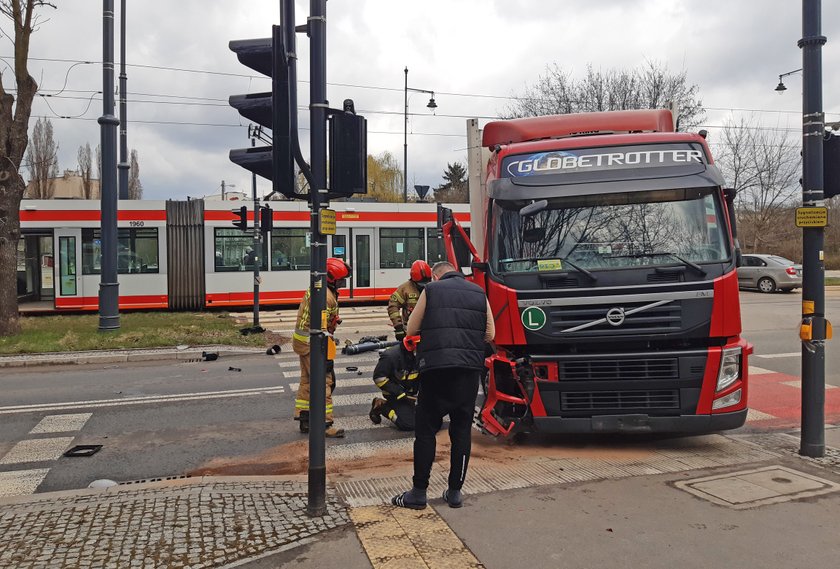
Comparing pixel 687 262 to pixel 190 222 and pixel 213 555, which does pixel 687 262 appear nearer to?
pixel 213 555

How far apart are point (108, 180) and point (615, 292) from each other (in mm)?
12278

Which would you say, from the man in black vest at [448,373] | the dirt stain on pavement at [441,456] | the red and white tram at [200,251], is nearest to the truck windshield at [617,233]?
the man in black vest at [448,373]

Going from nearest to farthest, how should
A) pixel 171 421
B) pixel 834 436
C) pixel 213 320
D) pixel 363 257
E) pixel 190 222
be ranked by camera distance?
pixel 834 436 → pixel 171 421 → pixel 213 320 → pixel 190 222 → pixel 363 257

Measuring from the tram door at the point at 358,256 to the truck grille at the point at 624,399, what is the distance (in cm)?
1598

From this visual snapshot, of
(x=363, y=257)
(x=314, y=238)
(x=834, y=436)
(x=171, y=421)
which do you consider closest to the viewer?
(x=314, y=238)

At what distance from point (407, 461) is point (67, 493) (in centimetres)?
274

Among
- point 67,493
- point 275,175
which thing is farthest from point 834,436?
point 67,493

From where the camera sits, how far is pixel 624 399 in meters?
5.76

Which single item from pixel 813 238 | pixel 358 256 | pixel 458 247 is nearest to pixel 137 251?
pixel 358 256

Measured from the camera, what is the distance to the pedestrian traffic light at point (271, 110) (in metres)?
4.30

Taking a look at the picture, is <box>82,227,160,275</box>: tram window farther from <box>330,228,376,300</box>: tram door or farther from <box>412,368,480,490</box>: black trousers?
<box>412,368,480,490</box>: black trousers

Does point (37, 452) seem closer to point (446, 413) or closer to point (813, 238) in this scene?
point (446, 413)

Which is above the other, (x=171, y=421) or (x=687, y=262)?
(x=687, y=262)

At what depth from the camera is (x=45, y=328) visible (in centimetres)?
1508
